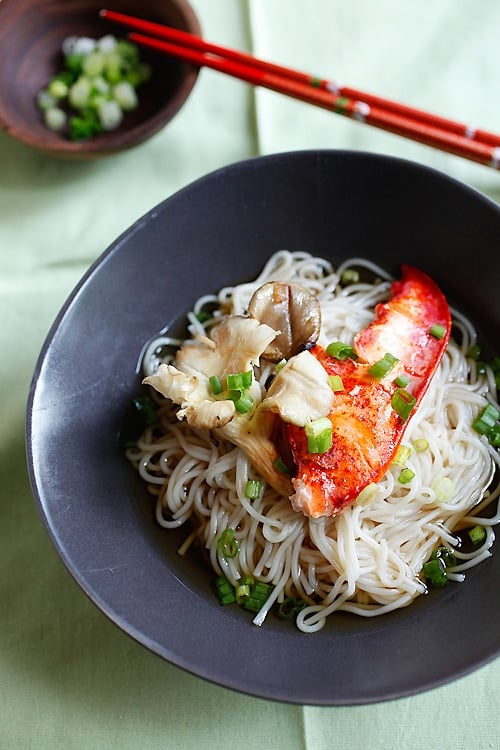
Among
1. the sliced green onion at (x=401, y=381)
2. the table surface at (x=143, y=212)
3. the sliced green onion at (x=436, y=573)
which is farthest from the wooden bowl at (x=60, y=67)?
the sliced green onion at (x=436, y=573)

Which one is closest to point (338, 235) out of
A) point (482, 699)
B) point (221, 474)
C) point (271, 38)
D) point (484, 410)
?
point (484, 410)

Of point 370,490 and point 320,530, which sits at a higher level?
point 370,490

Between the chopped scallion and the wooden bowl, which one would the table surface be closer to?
the wooden bowl

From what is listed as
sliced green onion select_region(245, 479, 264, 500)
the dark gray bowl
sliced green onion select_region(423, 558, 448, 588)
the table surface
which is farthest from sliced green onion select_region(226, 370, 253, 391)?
the table surface

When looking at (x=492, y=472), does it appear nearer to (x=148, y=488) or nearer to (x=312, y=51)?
(x=148, y=488)

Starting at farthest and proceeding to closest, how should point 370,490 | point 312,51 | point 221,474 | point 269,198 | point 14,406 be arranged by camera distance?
point 312,51
point 14,406
point 269,198
point 221,474
point 370,490

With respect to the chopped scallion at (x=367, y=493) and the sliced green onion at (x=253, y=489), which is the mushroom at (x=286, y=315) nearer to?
the sliced green onion at (x=253, y=489)

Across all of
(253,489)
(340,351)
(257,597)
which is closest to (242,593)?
(257,597)

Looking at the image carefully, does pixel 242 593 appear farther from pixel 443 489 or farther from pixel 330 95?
pixel 330 95
